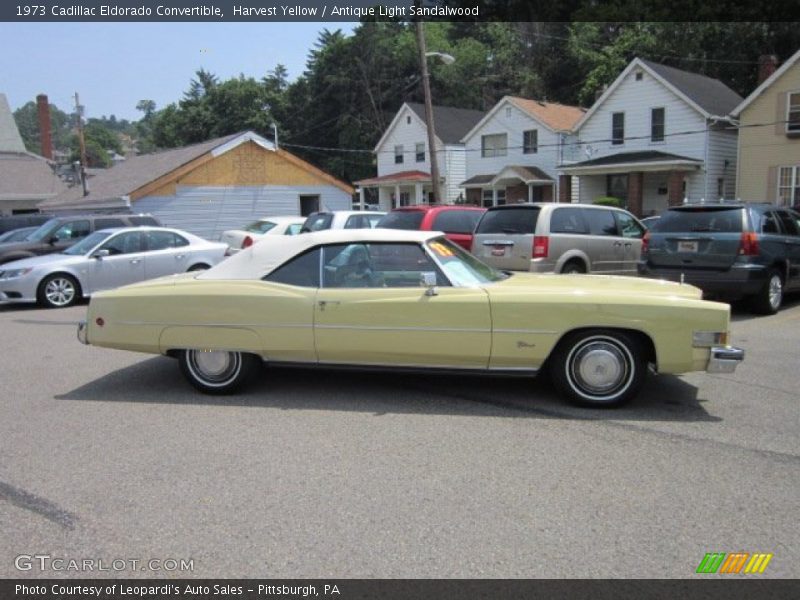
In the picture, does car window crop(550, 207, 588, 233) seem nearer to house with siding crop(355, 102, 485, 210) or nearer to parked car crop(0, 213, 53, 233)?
parked car crop(0, 213, 53, 233)

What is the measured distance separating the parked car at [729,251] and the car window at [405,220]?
3900mm

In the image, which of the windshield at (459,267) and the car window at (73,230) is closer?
the windshield at (459,267)

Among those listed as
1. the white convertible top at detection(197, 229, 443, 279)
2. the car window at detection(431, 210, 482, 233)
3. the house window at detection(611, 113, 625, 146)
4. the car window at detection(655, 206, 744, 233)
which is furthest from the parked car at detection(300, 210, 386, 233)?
the house window at detection(611, 113, 625, 146)

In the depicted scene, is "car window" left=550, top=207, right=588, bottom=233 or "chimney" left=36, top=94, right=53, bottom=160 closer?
"car window" left=550, top=207, right=588, bottom=233

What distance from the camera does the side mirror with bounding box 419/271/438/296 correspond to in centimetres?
548

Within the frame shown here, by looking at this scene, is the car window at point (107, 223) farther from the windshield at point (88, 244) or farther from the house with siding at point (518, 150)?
the house with siding at point (518, 150)

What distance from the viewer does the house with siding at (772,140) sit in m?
25.0

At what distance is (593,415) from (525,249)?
17.9 ft

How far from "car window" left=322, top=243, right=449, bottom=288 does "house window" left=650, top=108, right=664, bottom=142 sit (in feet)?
92.7

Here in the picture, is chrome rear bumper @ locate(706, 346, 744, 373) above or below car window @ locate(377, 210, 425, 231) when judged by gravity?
below

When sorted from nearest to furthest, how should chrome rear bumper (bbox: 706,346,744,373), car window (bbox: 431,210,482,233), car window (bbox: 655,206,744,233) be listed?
1. chrome rear bumper (bbox: 706,346,744,373)
2. car window (bbox: 655,206,744,233)
3. car window (bbox: 431,210,482,233)

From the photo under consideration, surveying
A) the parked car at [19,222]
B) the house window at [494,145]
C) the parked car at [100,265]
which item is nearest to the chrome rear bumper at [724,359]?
the parked car at [100,265]

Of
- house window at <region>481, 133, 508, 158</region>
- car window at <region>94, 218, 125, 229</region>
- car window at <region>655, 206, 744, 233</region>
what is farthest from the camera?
house window at <region>481, 133, 508, 158</region>
